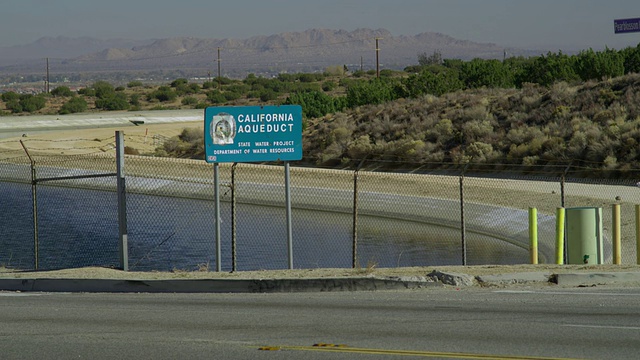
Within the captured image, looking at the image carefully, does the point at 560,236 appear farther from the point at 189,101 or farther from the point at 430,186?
the point at 189,101

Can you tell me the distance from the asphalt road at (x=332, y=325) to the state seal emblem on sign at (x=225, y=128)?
373 centimetres

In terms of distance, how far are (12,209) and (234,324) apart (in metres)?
22.8

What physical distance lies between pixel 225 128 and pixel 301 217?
14.5 metres

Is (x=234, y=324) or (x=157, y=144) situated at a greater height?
(x=157, y=144)

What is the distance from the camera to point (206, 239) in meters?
26.0

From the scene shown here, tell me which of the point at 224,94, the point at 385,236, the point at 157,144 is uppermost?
the point at 224,94

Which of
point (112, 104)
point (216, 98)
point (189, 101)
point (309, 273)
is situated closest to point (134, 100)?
point (189, 101)

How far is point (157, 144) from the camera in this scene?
59.0m

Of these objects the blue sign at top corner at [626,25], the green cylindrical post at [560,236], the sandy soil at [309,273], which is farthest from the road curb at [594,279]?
the blue sign at top corner at [626,25]

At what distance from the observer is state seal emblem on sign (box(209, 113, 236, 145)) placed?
57.5 feet

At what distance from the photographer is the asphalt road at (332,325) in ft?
32.3

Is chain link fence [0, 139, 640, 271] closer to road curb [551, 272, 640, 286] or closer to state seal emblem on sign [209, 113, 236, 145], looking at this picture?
state seal emblem on sign [209, 113, 236, 145]

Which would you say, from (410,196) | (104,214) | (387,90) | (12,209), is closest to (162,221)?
(104,214)

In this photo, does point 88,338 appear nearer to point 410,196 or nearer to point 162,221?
point 162,221
